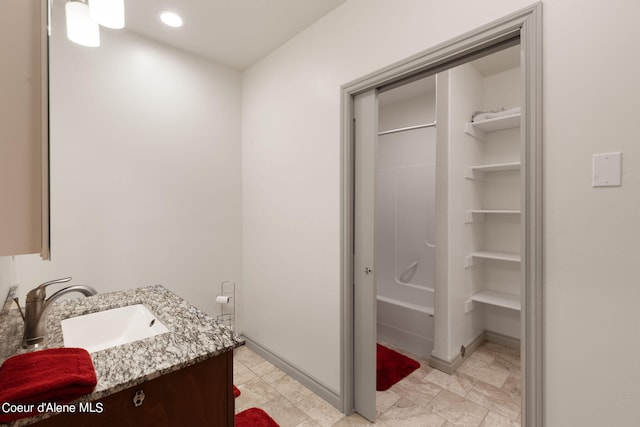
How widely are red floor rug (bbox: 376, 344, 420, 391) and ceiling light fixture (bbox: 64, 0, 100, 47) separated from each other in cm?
268

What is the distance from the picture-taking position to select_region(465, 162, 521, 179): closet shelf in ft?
8.61

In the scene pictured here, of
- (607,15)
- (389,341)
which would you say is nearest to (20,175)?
(607,15)

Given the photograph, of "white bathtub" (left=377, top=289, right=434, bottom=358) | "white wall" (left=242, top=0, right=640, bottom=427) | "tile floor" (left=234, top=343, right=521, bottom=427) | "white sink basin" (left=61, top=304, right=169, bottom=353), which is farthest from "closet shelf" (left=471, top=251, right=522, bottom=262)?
"white sink basin" (left=61, top=304, right=169, bottom=353)

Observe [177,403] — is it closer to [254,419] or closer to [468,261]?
[254,419]

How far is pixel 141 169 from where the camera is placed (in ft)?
7.66

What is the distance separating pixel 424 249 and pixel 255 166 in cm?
200

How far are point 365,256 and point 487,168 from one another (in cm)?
170

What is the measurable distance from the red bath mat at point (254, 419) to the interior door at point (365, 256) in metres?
0.57

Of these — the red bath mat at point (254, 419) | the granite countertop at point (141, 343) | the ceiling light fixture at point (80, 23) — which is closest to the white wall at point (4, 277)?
the granite countertop at point (141, 343)

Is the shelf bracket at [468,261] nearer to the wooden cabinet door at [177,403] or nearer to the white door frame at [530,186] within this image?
the white door frame at [530,186]

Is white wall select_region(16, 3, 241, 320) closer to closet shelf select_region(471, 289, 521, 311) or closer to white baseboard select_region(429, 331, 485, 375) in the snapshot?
white baseboard select_region(429, 331, 485, 375)

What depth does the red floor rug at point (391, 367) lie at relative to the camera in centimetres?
231

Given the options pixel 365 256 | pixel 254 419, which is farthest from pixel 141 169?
pixel 254 419

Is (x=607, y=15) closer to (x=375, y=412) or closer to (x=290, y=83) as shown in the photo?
(x=290, y=83)
